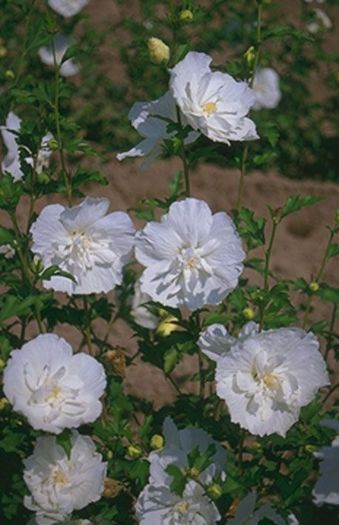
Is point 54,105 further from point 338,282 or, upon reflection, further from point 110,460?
point 338,282

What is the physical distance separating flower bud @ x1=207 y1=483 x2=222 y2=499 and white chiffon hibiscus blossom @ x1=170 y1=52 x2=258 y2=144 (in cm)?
68

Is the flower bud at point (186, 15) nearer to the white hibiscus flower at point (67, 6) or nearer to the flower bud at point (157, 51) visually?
the flower bud at point (157, 51)

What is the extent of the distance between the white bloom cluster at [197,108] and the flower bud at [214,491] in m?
0.67

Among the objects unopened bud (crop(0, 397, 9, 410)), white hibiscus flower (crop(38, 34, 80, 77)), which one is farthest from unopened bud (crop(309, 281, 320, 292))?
white hibiscus flower (crop(38, 34, 80, 77))

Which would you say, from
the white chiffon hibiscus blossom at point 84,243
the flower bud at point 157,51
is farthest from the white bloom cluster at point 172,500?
the flower bud at point 157,51

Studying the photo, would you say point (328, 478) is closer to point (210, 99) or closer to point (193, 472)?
point (193, 472)

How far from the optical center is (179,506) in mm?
2031

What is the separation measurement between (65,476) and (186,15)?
962 millimetres

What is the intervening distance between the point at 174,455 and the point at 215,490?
0.13 m

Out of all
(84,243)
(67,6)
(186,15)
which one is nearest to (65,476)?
(84,243)

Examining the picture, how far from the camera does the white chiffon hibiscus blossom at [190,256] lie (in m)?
2.08

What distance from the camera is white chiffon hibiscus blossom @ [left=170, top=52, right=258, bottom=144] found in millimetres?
2086

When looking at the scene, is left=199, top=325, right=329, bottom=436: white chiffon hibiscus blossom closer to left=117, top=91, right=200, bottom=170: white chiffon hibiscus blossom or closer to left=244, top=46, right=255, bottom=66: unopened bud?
left=117, top=91, right=200, bottom=170: white chiffon hibiscus blossom

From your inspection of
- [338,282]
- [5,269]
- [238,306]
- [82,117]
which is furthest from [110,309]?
[82,117]
